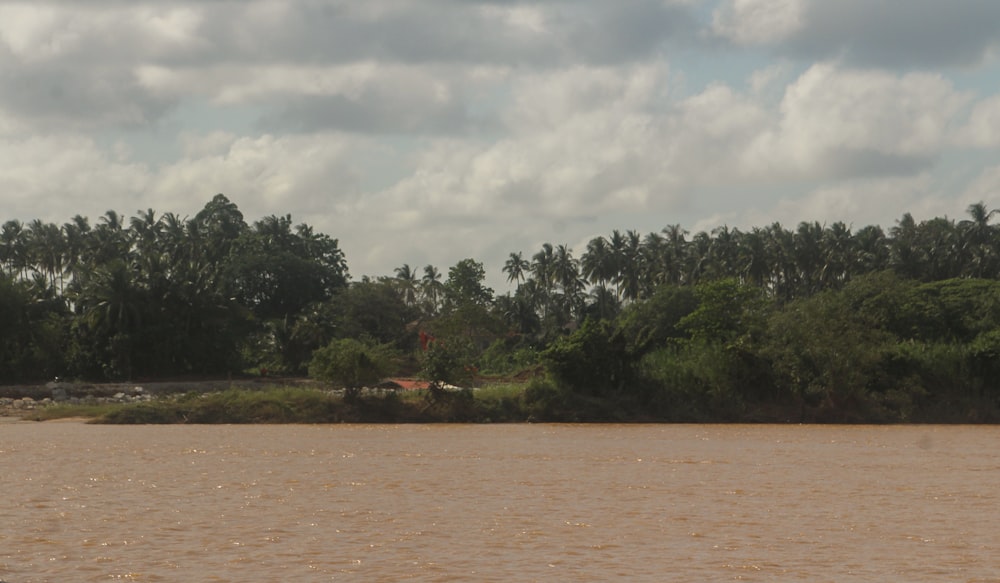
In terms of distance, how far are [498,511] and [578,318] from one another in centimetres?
8787

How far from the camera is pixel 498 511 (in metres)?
20.1

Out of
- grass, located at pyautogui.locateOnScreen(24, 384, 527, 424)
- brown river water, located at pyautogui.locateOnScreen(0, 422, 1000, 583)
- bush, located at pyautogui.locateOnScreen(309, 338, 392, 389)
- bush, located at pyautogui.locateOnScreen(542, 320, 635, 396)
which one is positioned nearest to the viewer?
brown river water, located at pyautogui.locateOnScreen(0, 422, 1000, 583)

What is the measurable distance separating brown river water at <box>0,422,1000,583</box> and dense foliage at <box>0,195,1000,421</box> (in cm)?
1312

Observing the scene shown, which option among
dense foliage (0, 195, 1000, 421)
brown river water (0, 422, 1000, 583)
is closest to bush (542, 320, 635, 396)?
dense foliage (0, 195, 1000, 421)

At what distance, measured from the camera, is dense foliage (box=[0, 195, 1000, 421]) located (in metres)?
49.7

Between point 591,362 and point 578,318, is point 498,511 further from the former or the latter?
point 578,318


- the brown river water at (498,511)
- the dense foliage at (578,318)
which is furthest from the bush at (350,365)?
the brown river water at (498,511)

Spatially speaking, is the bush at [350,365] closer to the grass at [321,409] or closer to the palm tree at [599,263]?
the grass at [321,409]

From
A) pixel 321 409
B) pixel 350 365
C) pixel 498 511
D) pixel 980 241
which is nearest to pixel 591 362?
pixel 350 365

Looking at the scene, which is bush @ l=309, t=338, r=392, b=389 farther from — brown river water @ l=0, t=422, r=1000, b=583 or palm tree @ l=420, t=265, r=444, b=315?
palm tree @ l=420, t=265, r=444, b=315

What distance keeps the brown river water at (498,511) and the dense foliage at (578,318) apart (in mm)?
13120

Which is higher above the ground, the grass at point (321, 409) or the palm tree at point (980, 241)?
the palm tree at point (980, 241)

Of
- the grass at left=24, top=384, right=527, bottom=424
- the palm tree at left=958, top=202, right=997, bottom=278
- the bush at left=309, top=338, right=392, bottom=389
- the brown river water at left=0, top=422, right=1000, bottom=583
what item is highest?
the palm tree at left=958, top=202, right=997, bottom=278

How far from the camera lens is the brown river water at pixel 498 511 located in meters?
14.6
